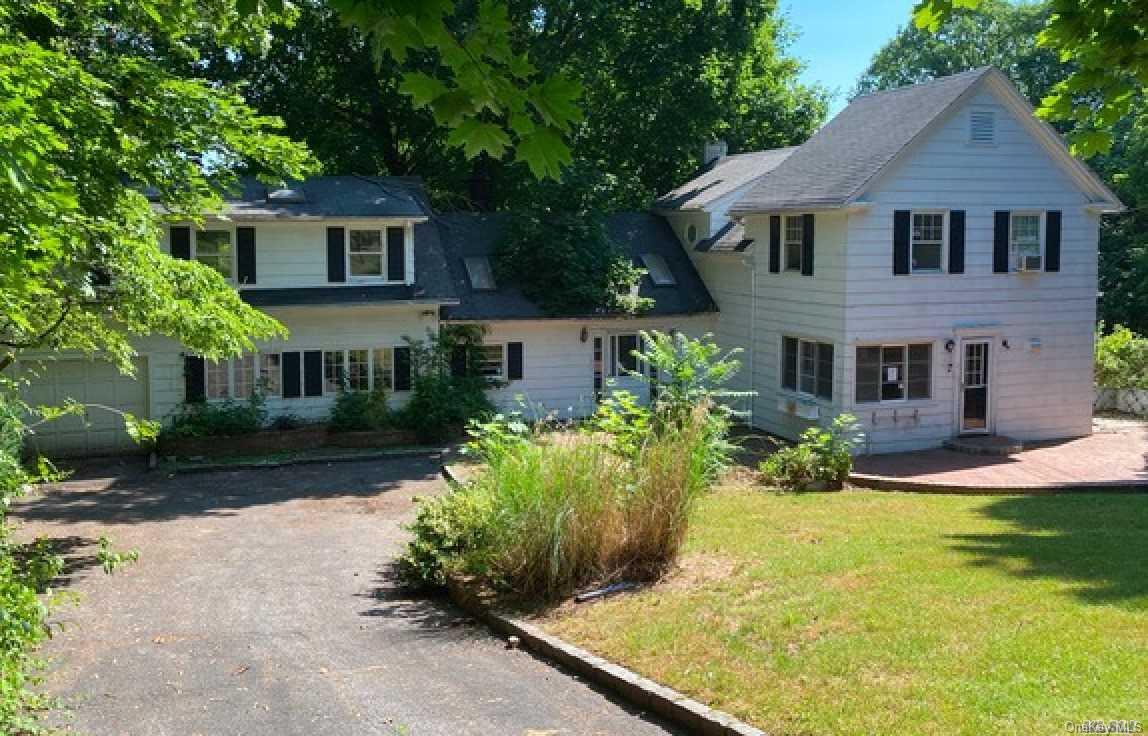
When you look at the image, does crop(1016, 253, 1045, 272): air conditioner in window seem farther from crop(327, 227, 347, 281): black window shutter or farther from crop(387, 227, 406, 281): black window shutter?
crop(327, 227, 347, 281): black window shutter

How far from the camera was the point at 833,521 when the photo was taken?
1499cm

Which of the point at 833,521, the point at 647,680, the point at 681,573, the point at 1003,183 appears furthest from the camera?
the point at 1003,183

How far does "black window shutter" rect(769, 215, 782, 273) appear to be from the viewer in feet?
82.0

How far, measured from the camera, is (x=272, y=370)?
80.9 feet

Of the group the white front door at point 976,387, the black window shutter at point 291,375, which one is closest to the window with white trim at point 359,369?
the black window shutter at point 291,375

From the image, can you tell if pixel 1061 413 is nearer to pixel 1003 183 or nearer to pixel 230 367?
pixel 1003 183

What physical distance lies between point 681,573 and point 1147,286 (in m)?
29.2

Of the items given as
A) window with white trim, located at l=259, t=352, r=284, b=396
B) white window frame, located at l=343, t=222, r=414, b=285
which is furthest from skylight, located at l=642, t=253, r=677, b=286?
window with white trim, located at l=259, t=352, r=284, b=396

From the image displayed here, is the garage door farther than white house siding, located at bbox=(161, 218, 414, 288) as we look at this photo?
No

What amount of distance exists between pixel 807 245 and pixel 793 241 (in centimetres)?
82

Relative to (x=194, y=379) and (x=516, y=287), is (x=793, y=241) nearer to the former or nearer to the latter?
(x=516, y=287)

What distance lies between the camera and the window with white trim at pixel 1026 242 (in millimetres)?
24141

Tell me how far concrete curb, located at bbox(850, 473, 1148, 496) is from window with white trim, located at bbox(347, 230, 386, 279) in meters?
12.6

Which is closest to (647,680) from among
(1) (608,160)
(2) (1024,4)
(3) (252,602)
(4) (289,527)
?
(3) (252,602)
